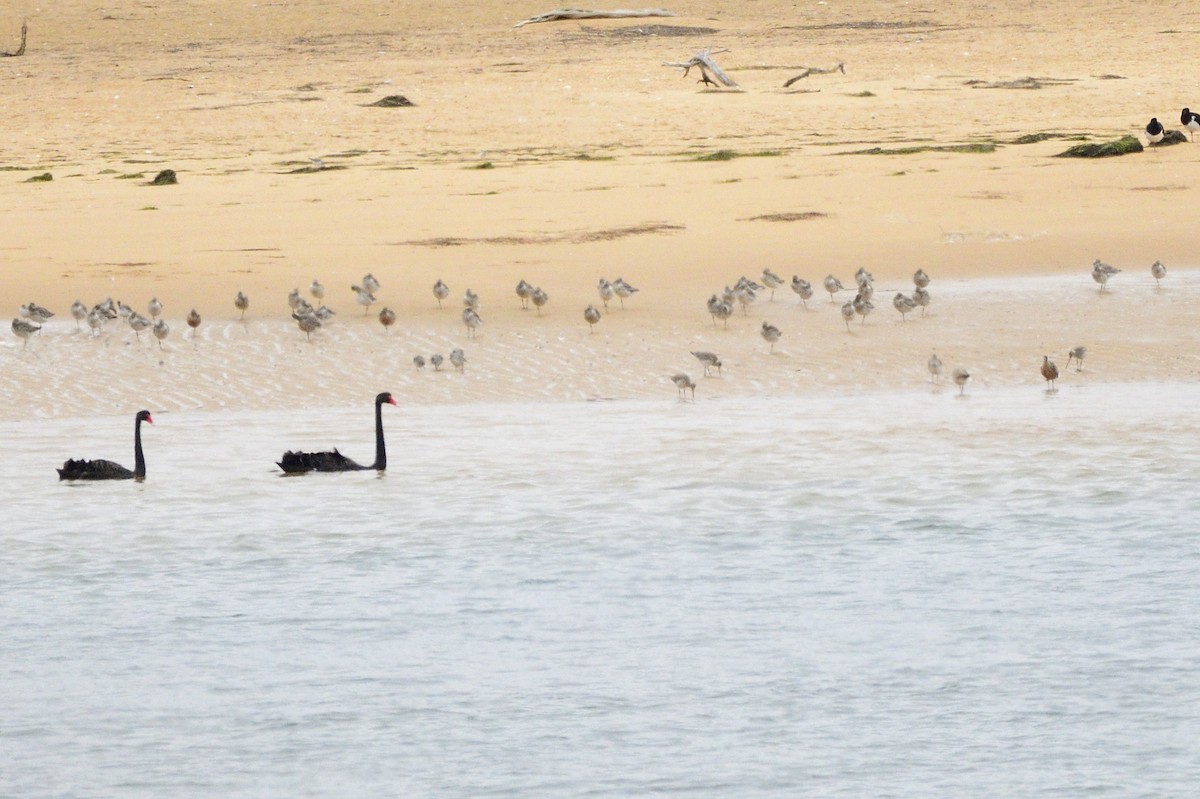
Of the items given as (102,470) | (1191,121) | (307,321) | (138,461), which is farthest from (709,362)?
(1191,121)

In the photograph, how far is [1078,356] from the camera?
640 inches

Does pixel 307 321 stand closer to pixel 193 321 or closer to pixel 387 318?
pixel 387 318

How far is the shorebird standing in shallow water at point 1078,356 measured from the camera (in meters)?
16.2

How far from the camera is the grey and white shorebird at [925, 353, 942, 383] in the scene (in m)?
16.0

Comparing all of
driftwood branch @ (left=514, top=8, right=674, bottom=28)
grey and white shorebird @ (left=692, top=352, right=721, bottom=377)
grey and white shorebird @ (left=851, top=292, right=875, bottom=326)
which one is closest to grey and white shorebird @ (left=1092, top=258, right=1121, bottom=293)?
grey and white shorebird @ (left=851, top=292, right=875, bottom=326)

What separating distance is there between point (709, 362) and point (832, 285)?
2780 millimetres

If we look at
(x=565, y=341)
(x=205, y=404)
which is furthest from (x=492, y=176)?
(x=205, y=404)

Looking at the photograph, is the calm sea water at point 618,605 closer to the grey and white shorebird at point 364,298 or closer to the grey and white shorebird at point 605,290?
the grey and white shorebird at point 605,290

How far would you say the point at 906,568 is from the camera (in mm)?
10477

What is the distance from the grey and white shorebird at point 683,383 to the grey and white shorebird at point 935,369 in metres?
2.14

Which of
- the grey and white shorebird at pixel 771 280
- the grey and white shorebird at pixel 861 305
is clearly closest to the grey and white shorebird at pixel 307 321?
the grey and white shorebird at pixel 771 280

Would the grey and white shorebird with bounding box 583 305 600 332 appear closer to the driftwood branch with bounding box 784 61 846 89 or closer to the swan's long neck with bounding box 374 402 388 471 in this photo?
the swan's long neck with bounding box 374 402 388 471

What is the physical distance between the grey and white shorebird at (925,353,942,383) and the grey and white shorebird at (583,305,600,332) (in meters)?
3.30

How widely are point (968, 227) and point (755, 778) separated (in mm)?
15681
